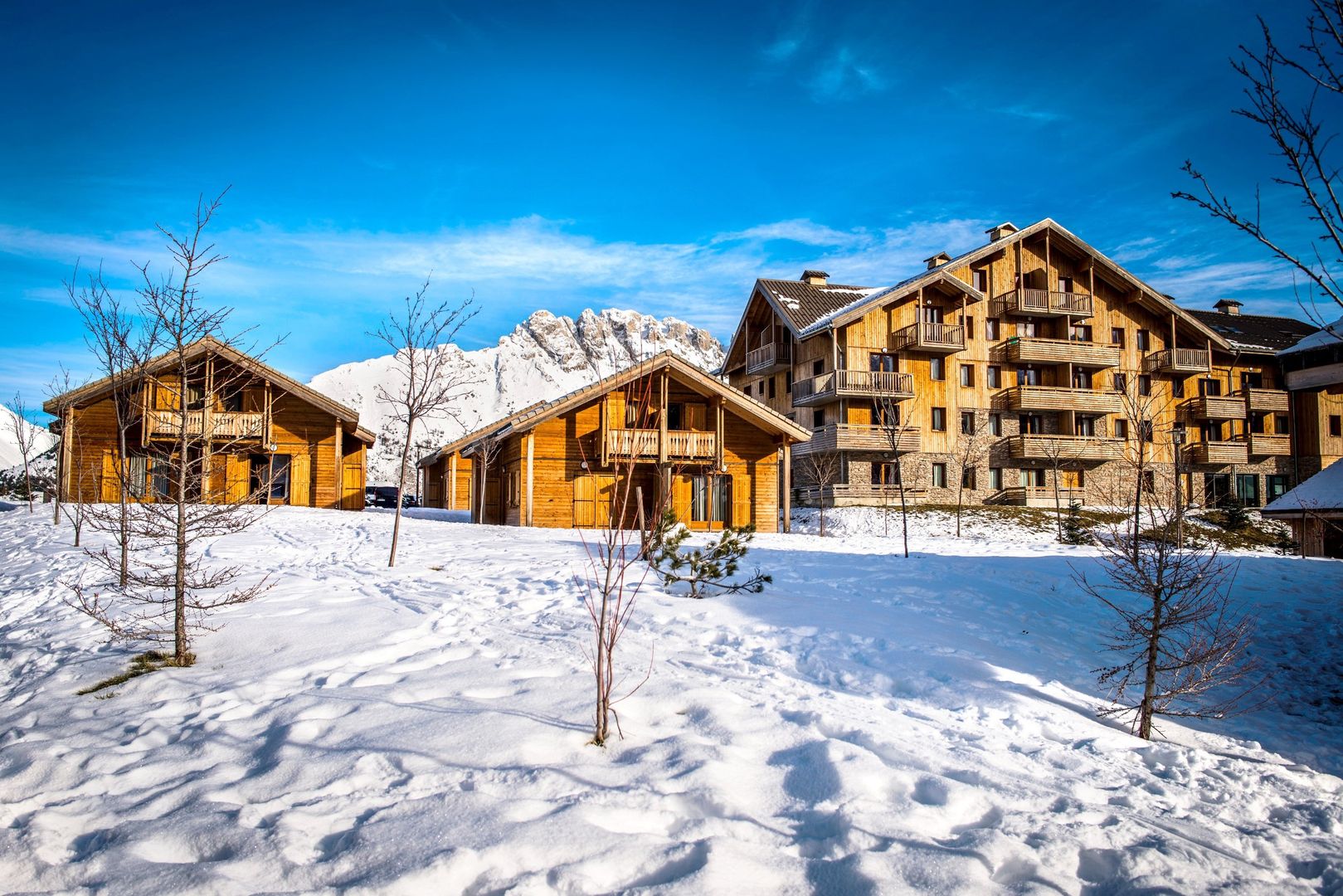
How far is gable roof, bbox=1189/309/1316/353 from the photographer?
41781mm

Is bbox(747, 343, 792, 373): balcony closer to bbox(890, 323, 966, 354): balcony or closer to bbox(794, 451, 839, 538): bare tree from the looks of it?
bbox(794, 451, 839, 538): bare tree

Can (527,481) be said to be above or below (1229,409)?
below

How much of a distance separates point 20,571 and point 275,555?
11.8 feet

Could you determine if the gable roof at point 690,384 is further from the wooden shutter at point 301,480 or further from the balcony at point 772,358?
the balcony at point 772,358

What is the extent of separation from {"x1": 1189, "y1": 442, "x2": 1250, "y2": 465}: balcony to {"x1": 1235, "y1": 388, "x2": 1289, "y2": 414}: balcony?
2.71 metres

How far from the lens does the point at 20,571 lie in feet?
40.8

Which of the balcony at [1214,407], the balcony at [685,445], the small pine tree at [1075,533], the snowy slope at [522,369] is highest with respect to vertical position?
the snowy slope at [522,369]

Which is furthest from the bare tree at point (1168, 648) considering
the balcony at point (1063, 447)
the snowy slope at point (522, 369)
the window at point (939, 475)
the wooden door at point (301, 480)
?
the snowy slope at point (522, 369)

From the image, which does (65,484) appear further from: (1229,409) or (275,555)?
(1229,409)

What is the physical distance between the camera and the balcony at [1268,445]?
4031 cm

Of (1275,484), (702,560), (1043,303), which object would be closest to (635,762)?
(702,560)

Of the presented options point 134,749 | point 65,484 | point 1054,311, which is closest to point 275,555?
point 134,749

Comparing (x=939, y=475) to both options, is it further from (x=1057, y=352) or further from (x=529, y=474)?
(x=529, y=474)

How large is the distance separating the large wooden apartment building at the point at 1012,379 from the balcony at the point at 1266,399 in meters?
0.09
